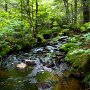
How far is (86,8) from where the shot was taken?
19562 millimetres

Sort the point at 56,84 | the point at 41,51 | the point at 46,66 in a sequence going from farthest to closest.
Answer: the point at 41,51
the point at 46,66
the point at 56,84

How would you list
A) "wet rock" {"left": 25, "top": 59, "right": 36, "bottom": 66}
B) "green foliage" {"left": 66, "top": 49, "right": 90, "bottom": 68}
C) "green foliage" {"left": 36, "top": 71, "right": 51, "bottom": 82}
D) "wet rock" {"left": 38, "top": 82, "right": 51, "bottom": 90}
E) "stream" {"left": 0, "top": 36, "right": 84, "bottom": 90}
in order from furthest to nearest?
"wet rock" {"left": 25, "top": 59, "right": 36, "bottom": 66}
"green foliage" {"left": 36, "top": 71, "right": 51, "bottom": 82}
"green foliage" {"left": 66, "top": 49, "right": 90, "bottom": 68}
"stream" {"left": 0, "top": 36, "right": 84, "bottom": 90}
"wet rock" {"left": 38, "top": 82, "right": 51, "bottom": 90}

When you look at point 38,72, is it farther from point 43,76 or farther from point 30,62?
point 30,62

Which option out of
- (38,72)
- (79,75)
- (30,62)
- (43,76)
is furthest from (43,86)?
(30,62)

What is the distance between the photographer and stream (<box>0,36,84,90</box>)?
7.64 meters

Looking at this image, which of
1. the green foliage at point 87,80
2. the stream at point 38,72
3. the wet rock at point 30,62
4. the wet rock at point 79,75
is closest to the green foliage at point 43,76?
the stream at point 38,72

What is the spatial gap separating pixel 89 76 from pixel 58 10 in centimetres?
1725

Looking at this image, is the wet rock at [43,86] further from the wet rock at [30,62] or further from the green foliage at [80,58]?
the wet rock at [30,62]

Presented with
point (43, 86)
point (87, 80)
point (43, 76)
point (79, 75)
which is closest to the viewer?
point (87, 80)

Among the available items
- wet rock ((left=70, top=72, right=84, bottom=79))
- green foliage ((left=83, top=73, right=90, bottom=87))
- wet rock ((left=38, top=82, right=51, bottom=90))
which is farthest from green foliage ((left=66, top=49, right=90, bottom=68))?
wet rock ((left=38, top=82, right=51, bottom=90))

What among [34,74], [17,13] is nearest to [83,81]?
[34,74]

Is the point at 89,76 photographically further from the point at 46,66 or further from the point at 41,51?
the point at 41,51

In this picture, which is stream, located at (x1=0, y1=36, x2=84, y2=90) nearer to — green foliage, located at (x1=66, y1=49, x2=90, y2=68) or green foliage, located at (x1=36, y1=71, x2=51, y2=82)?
green foliage, located at (x1=36, y1=71, x2=51, y2=82)

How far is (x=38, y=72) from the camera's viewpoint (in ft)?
30.8
